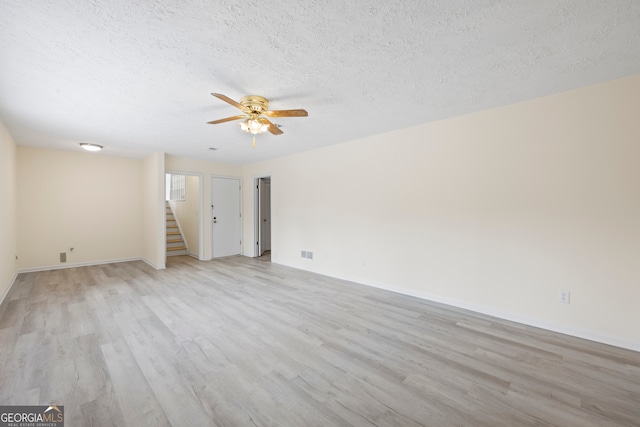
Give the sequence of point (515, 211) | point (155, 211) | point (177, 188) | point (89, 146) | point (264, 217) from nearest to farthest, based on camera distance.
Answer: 1. point (515, 211)
2. point (89, 146)
3. point (155, 211)
4. point (264, 217)
5. point (177, 188)

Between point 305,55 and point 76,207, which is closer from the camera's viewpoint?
point 305,55

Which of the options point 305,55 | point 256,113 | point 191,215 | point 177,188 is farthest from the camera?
point 177,188

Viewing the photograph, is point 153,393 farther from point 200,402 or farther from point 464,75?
point 464,75

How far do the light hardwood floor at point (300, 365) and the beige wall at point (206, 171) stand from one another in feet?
8.92

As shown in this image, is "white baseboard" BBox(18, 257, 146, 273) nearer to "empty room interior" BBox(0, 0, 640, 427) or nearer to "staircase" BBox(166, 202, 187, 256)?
"empty room interior" BBox(0, 0, 640, 427)

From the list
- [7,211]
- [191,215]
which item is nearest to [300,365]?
[7,211]

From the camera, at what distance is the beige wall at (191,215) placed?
630 cm

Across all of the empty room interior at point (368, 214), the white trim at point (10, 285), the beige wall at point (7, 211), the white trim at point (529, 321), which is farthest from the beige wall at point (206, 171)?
the white trim at point (529, 321)

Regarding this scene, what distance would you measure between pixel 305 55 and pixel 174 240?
6.78m

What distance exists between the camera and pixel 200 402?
159cm

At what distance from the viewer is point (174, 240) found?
698 cm

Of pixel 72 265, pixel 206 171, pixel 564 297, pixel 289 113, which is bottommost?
pixel 72 265

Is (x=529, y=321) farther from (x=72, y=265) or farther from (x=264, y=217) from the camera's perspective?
(x=72, y=265)

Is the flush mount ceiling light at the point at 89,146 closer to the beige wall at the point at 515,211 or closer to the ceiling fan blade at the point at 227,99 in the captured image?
the ceiling fan blade at the point at 227,99
